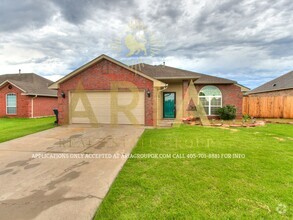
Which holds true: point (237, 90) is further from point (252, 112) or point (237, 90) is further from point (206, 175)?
point (206, 175)

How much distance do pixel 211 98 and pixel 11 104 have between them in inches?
820

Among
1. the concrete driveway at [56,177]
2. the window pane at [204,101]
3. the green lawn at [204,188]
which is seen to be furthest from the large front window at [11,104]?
the window pane at [204,101]

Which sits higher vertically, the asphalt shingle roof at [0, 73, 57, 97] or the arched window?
the asphalt shingle roof at [0, 73, 57, 97]

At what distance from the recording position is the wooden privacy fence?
14.6 metres

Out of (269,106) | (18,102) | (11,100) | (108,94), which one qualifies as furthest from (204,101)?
(11,100)

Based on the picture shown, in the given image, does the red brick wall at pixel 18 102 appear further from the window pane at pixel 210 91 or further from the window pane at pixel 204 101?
the window pane at pixel 210 91

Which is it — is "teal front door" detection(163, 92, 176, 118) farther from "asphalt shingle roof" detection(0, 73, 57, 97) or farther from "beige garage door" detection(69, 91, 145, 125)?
"asphalt shingle roof" detection(0, 73, 57, 97)

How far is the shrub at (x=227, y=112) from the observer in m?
13.1

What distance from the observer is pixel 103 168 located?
13.8 feet

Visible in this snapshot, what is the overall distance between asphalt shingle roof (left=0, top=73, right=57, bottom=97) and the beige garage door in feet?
31.0

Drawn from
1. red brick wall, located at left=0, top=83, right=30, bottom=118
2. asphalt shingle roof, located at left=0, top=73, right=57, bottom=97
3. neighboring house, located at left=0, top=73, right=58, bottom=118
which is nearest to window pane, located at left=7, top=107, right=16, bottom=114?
neighboring house, located at left=0, top=73, right=58, bottom=118

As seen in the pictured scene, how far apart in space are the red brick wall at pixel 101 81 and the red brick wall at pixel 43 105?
30.0ft

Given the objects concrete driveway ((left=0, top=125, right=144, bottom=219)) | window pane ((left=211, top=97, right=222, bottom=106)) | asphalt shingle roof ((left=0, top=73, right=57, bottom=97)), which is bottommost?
concrete driveway ((left=0, top=125, right=144, bottom=219))

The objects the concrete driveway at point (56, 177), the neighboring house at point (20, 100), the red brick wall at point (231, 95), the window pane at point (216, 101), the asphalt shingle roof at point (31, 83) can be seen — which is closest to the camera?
the concrete driveway at point (56, 177)
